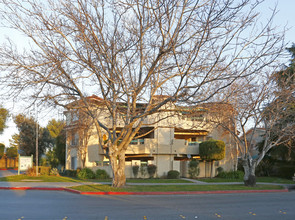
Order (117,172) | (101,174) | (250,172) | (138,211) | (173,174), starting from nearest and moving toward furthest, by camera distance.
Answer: (138,211) < (117,172) < (250,172) < (101,174) < (173,174)

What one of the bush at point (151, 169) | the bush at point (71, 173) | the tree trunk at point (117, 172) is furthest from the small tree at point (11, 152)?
the tree trunk at point (117, 172)

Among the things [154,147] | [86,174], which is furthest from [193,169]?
[86,174]

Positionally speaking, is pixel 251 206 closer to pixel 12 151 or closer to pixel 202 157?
pixel 202 157

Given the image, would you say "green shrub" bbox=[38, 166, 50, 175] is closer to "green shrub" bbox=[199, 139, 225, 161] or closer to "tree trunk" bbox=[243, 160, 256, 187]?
"green shrub" bbox=[199, 139, 225, 161]

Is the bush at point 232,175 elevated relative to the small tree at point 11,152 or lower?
lower

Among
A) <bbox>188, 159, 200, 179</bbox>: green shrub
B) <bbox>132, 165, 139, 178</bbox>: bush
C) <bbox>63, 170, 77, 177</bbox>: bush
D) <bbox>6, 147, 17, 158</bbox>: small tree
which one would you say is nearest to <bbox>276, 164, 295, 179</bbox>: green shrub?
<bbox>188, 159, 200, 179</bbox>: green shrub

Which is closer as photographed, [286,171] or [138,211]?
[138,211]

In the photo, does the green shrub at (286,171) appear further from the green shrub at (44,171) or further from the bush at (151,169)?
the green shrub at (44,171)

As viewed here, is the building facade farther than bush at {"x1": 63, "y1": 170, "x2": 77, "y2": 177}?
No

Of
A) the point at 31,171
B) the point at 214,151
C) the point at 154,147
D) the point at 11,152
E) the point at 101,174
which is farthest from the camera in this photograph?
the point at 11,152

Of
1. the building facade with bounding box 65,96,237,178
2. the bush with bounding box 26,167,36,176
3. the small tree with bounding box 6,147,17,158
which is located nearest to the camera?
the building facade with bounding box 65,96,237,178

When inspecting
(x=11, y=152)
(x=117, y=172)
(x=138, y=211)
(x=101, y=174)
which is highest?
(x=117, y=172)

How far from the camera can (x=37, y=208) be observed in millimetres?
12273

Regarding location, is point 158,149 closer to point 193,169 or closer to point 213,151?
point 193,169
